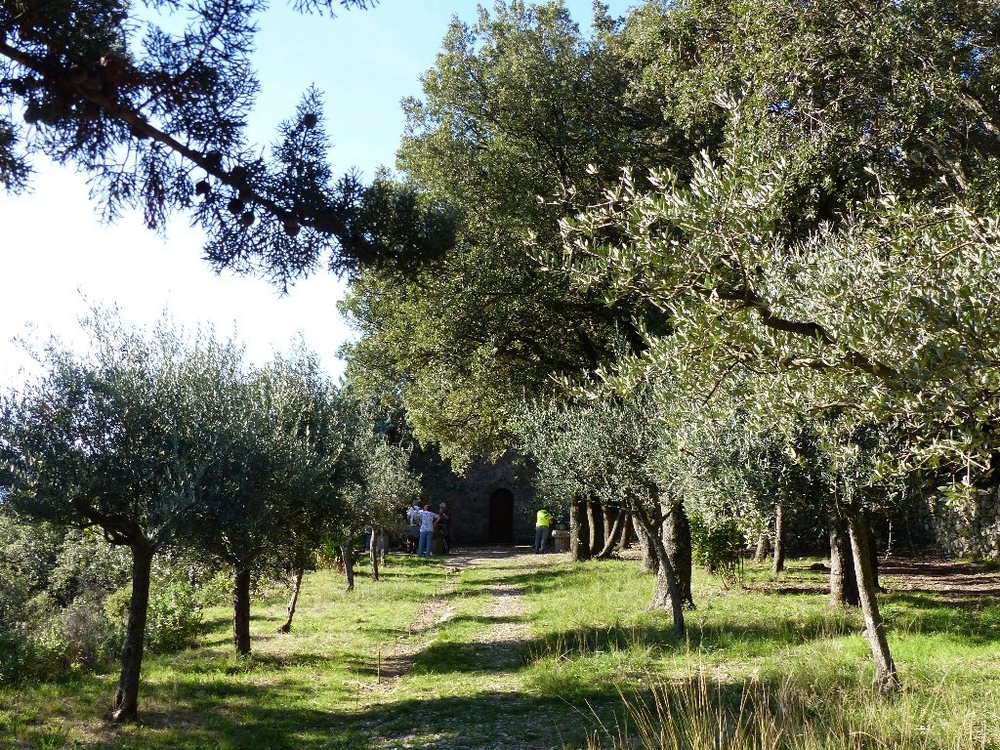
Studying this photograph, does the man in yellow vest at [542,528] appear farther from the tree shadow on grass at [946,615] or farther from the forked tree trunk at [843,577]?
the forked tree trunk at [843,577]

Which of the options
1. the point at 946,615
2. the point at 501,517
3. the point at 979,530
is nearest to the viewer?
the point at 946,615

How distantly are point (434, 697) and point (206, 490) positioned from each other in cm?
360

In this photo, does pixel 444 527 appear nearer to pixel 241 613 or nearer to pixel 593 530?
pixel 593 530

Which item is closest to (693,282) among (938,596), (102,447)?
(102,447)

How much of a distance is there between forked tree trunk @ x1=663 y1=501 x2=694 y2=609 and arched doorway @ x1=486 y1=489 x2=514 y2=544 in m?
26.4

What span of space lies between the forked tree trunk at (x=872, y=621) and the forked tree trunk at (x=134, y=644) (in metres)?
7.35

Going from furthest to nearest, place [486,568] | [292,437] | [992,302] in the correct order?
[486,568] < [292,437] < [992,302]

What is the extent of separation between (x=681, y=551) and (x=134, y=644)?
918 centimetres

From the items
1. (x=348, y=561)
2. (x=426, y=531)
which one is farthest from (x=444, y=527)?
(x=348, y=561)

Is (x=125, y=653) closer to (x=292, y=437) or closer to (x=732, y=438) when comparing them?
(x=292, y=437)

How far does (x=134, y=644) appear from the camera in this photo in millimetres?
8477

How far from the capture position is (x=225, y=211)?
5.39 m

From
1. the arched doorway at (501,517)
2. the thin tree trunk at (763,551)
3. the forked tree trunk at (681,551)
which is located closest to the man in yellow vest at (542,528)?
the arched doorway at (501,517)

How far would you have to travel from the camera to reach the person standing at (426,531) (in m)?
30.9
